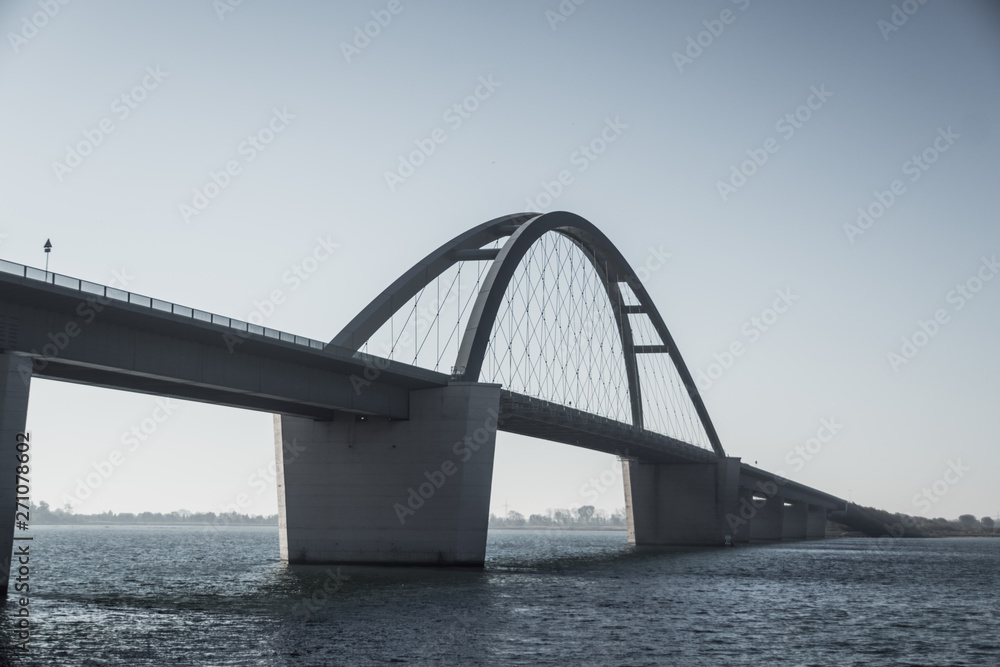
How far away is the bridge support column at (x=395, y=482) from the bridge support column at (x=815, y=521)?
13085 centimetres

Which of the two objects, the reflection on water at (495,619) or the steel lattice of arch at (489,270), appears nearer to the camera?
the reflection on water at (495,619)

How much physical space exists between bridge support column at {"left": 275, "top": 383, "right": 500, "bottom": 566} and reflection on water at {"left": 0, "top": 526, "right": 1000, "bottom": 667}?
1923 mm

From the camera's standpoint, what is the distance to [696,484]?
352 ft

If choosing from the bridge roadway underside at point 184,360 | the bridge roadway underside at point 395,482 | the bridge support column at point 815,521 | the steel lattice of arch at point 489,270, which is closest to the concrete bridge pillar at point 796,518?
the bridge support column at point 815,521

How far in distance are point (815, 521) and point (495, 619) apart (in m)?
157

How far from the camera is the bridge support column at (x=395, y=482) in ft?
174

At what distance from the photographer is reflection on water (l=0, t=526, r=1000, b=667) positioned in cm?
2528

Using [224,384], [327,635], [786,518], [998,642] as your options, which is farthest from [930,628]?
[786,518]

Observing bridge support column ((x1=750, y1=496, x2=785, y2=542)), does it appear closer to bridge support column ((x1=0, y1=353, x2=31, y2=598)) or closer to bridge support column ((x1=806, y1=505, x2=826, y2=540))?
bridge support column ((x1=806, y1=505, x2=826, y2=540))

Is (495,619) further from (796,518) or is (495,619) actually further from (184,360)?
(796,518)

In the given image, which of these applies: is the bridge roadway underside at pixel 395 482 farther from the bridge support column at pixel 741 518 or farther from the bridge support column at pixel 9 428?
the bridge support column at pixel 741 518

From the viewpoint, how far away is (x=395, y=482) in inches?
2119

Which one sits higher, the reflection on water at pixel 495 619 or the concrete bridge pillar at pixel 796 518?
the reflection on water at pixel 495 619

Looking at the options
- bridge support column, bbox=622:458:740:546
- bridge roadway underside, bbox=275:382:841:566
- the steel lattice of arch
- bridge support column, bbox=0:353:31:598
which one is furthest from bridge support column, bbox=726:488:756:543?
bridge support column, bbox=0:353:31:598
